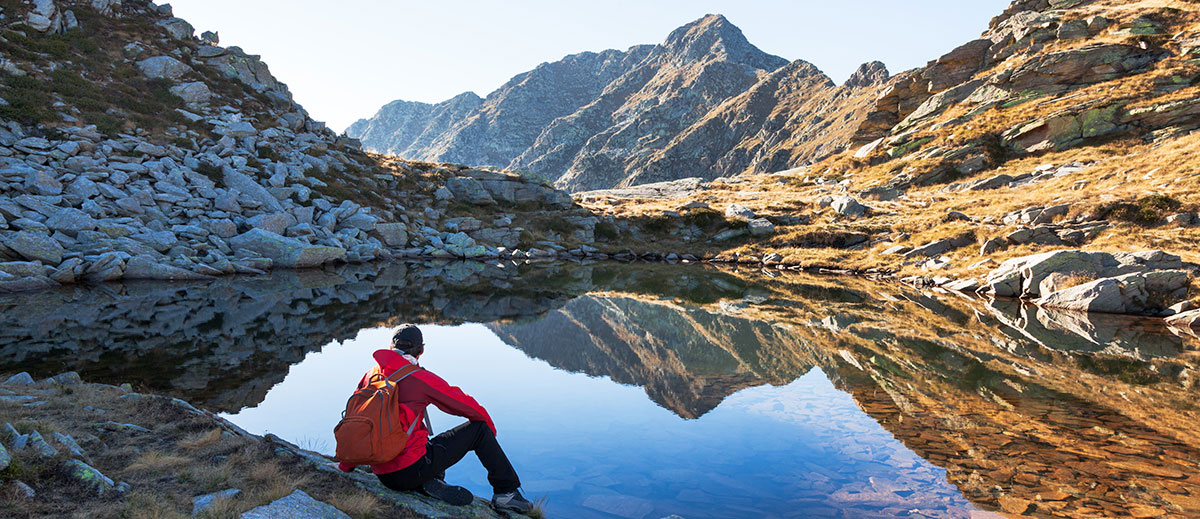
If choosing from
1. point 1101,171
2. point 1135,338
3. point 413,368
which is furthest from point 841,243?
point 413,368

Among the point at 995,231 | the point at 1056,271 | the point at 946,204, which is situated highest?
the point at 946,204

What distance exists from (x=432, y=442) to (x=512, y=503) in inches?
48.5

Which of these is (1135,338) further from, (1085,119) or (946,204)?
(1085,119)

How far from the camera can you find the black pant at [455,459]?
6258 millimetres

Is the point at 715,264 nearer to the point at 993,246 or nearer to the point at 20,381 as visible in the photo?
the point at 993,246

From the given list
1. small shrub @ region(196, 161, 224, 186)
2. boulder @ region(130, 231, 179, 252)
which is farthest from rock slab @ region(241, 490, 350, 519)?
small shrub @ region(196, 161, 224, 186)

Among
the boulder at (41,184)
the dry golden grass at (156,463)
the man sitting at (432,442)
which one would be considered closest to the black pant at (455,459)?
the man sitting at (432,442)

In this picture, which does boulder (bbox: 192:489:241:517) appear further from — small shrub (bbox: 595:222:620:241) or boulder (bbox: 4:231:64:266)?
small shrub (bbox: 595:222:620:241)

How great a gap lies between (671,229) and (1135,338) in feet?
143

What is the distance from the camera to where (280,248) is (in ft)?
125

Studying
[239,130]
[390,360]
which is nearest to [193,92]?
[239,130]

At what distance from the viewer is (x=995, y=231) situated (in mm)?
38562

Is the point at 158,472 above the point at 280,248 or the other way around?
the other way around

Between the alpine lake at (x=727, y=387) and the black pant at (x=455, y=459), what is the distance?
117 cm
